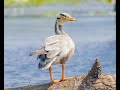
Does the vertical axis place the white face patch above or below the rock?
above

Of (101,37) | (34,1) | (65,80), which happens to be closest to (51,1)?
(34,1)

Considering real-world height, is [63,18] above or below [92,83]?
above

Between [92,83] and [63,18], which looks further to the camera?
[63,18]

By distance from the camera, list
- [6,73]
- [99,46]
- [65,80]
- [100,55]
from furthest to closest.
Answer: [99,46], [100,55], [6,73], [65,80]

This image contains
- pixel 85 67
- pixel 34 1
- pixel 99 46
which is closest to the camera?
pixel 85 67

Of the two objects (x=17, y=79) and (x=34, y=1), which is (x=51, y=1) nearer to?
(x=34, y=1)

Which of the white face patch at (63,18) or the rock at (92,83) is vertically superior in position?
the white face patch at (63,18)

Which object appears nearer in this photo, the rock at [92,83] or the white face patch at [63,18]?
the rock at [92,83]

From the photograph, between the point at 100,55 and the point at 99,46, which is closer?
the point at 100,55

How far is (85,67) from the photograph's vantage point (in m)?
13.2

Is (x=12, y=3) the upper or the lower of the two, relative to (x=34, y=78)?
upper

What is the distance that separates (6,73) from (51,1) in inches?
3328

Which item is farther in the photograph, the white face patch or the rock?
the white face patch
